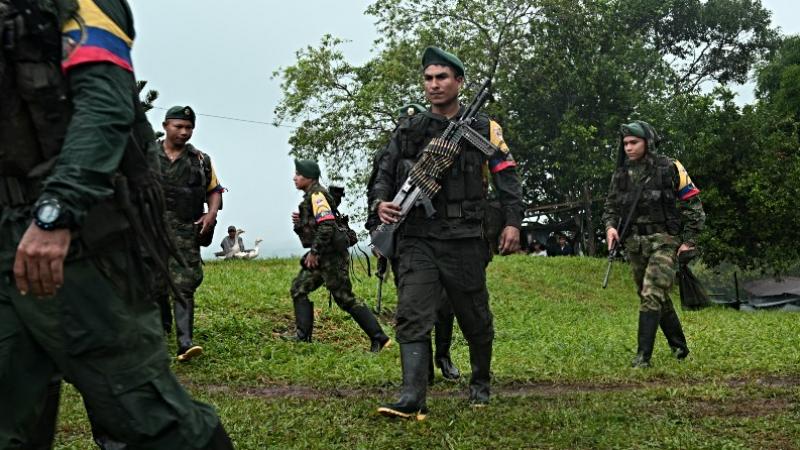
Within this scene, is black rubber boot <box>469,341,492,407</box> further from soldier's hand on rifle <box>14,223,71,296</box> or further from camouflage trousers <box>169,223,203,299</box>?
soldier's hand on rifle <box>14,223,71,296</box>

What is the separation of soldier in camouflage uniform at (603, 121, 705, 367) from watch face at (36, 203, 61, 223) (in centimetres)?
714

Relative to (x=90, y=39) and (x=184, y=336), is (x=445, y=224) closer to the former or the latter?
(x=184, y=336)

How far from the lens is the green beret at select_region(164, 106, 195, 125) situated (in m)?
8.47

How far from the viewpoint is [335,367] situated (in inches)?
349

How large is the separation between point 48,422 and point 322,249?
21.3 ft

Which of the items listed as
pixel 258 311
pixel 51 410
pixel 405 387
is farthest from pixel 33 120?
pixel 258 311

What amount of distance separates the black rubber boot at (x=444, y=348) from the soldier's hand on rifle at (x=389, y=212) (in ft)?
6.62

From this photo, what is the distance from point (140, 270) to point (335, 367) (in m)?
5.75

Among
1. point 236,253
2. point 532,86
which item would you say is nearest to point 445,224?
point 236,253

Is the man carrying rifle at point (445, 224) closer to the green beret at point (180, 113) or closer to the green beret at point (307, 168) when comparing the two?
the green beret at point (180, 113)

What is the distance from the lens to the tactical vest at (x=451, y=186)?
6367 mm

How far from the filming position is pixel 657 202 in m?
9.20

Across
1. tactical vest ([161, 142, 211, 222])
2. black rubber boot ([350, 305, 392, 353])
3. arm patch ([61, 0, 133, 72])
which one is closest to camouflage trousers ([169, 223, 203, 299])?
tactical vest ([161, 142, 211, 222])

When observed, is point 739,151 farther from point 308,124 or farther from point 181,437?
point 181,437
